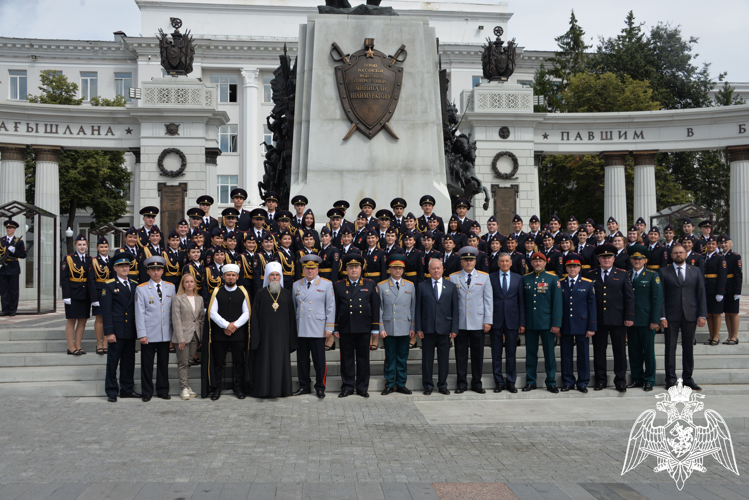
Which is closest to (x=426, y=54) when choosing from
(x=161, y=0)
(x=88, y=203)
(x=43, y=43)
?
(x=88, y=203)

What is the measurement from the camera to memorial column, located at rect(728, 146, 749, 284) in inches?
1005

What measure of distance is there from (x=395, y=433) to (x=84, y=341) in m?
6.28

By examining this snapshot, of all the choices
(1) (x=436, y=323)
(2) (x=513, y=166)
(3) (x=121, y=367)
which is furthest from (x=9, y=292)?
(2) (x=513, y=166)

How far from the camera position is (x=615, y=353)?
9.69m

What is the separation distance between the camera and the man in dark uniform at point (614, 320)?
31.7 ft

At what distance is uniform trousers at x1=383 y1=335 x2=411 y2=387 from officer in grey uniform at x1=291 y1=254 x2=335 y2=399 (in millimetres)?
877

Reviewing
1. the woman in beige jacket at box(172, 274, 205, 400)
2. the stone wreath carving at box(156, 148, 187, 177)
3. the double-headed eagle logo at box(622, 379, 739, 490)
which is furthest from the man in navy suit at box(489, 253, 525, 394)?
the stone wreath carving at box(156, 148, 187, 177)

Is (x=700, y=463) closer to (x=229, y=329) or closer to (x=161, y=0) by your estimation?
(x=229, y=329)

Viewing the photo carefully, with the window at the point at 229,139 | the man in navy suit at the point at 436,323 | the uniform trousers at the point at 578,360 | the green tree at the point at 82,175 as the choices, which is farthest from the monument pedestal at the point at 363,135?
the window at the point at 229,139

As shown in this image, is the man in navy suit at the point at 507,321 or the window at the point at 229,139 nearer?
the man in navy suit at the point at 507,321

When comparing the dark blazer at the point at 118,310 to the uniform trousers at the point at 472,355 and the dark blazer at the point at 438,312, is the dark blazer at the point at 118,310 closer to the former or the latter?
the dark blazer at the point at 438,312

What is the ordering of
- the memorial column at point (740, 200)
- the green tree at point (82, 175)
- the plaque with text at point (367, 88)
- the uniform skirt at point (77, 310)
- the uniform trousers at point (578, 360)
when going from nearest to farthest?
the uniform trousers at point (578, 360), the uniform skirt at point (77, 310), the plaque with text at point (367, 88), the memorial column at point (740, 200), the green tree at point (82, 175)

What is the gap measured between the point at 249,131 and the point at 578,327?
37.7 metres

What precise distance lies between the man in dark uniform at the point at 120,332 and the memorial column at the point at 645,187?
2253 cm
